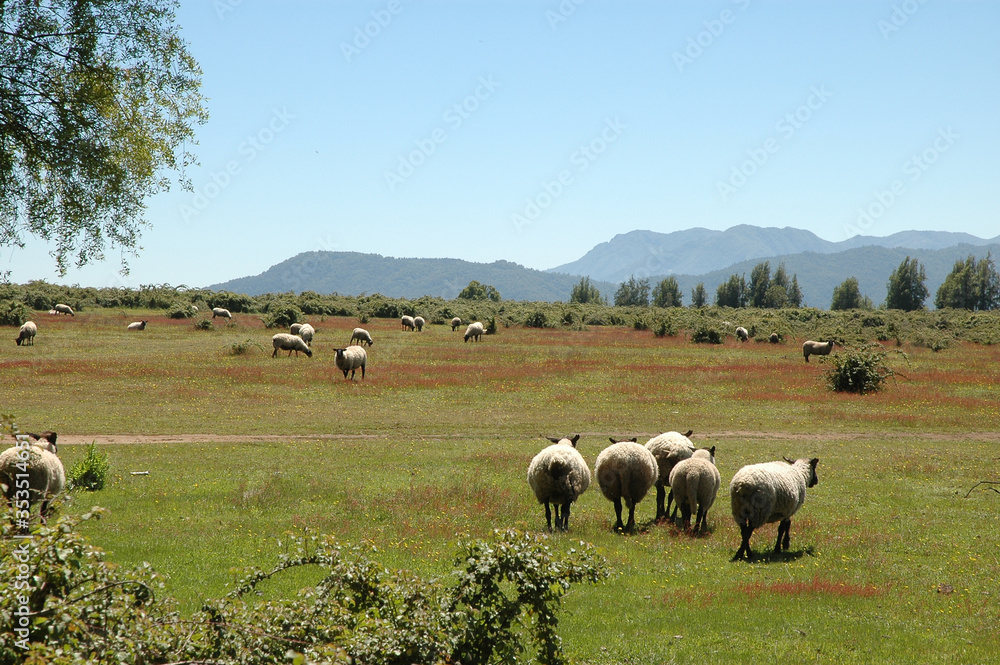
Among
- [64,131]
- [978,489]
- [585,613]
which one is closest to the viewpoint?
[585,613]

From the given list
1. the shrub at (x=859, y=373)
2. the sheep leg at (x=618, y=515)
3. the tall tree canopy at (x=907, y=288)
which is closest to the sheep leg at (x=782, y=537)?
the sheep leg at (x=618, y=515)

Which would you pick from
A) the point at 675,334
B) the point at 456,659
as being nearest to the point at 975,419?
the point at 456,659

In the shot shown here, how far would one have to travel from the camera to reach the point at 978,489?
16.9m

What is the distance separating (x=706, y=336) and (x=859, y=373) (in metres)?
26.2

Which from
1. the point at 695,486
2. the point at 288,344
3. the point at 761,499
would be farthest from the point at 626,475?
the point at 288,344

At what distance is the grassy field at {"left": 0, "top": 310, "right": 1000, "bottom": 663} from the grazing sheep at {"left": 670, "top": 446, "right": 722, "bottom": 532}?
0.54 metres

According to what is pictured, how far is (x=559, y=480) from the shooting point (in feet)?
42.6

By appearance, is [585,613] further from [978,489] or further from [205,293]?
[205,293]

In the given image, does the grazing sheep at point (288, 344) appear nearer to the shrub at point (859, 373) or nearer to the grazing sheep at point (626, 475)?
the shrub at point (859, 373)

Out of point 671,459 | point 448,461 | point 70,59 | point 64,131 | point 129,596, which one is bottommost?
point 448,461

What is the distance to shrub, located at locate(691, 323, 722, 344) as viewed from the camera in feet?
193

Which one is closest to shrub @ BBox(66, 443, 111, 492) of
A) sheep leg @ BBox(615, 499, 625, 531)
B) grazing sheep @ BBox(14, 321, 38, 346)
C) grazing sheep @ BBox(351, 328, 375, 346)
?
sheep leg @ BBox(615, 499, 625, 531)

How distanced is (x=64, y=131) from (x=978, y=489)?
2127cm

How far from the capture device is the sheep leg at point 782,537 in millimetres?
12141
